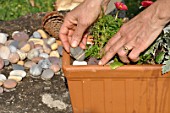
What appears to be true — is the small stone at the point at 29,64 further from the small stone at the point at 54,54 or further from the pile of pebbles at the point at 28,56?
the small stone at the point at 54,54

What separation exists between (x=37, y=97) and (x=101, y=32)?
2.27ft

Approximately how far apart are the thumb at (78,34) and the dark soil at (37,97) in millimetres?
521

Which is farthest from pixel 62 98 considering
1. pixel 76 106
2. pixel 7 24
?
pixel 7 24

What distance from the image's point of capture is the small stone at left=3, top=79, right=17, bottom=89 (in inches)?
125

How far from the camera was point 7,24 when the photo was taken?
4.02 m

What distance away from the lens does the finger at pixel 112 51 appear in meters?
2.43

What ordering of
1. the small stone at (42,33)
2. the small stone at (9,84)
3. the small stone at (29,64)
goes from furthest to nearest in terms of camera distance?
the small stone at (42,33)
the small stone at (29,64)
the small stone at (9,84)

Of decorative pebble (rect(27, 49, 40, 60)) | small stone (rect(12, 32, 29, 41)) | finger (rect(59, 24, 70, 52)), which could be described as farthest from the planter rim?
small stone (rect(12, 32, 29, 41))

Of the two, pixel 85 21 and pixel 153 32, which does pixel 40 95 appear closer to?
pixel 85 21

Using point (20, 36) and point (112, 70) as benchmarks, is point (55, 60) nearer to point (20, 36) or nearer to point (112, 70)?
point (20, 36)

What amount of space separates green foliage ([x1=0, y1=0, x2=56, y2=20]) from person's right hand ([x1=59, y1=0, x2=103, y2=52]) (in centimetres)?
166

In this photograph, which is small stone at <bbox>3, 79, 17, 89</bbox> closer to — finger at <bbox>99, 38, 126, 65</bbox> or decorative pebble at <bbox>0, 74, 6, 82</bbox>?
decorative pebble at <bbox>0, 74, 6, 82</bbox>

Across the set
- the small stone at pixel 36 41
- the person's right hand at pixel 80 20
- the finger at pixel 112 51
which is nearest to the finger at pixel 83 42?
the person's right hand at pixel 80 20

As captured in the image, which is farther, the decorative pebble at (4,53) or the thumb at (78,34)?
the decorative pebble at (4,53)
